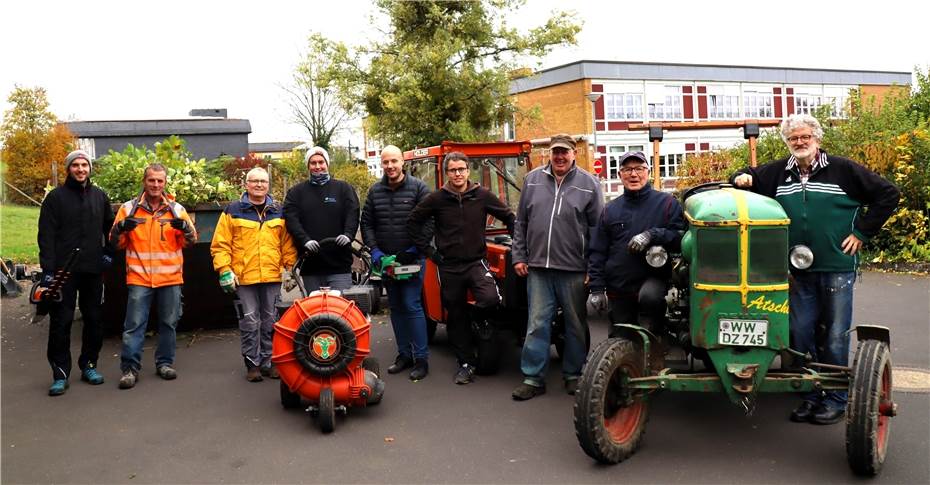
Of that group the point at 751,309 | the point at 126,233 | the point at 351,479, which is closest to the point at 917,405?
the point at 751,309

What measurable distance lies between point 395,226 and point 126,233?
2.26 meters

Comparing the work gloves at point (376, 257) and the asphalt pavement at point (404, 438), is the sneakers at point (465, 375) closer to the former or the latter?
the asphalt pavement at point (404, 438)

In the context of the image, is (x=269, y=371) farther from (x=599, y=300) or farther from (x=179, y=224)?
(x=599, y=300)

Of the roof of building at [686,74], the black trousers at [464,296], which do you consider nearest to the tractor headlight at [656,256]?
the black trousers at [464,296]

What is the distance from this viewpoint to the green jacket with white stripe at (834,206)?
4723 millimetres

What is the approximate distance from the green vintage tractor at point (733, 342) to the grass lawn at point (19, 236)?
44.3 ft

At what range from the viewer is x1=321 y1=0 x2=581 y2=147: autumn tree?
23484 mm

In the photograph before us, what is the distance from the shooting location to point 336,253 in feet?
21.3

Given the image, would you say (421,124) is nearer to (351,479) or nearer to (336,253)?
(336,253)

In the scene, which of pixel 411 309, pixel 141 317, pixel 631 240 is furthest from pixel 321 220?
pixel 631 240

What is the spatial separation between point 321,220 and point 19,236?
20.8 meters

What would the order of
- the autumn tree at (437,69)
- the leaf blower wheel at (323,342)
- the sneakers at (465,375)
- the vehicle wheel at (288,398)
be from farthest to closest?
the autumn tree at (437,69) → the sneakers at (465,375) → the vehicle wheel at (288,398) → the leaf blower wheel at (323,342)

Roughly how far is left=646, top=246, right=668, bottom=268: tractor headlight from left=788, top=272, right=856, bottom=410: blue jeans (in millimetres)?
790

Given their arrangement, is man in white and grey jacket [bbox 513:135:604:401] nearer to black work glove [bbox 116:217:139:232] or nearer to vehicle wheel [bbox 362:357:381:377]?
vehicle wheel [bbox 362:357:381:377]
